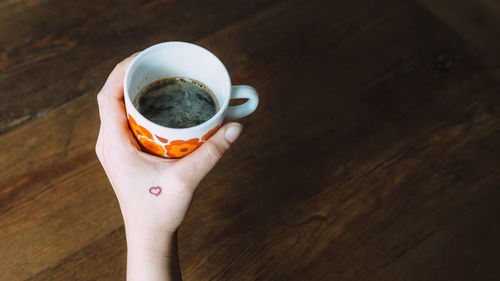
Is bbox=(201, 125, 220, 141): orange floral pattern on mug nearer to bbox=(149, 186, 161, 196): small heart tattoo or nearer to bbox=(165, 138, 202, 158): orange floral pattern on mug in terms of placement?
bbox=(165, 138, 202, 158): orange floral pattern on mug

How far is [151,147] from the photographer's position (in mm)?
664

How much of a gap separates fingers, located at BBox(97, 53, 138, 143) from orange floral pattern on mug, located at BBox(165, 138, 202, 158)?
0.10 meters

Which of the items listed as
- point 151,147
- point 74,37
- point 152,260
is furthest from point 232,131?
point 74,37

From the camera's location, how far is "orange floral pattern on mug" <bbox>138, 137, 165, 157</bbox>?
2.11 ft

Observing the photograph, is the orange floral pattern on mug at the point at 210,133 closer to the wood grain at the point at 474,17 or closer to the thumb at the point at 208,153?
the thumb at the point at 208,153

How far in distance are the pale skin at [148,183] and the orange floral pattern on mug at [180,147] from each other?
0.03ft

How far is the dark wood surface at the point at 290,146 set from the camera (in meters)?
0.82

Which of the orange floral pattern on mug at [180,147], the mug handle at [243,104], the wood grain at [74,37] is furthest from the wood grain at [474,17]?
the orange floral pattern on mug at [180,147]

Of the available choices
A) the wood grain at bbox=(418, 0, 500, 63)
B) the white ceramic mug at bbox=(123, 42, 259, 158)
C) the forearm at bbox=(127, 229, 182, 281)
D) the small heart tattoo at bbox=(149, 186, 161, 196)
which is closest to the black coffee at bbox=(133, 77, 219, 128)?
the white ceramic mug at bbox=(123, 42, 259, 158)

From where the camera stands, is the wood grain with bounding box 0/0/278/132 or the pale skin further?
the wood grain with bounding box 0/0/278/132

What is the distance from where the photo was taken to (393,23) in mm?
1117

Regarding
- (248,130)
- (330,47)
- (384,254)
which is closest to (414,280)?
(384,254)

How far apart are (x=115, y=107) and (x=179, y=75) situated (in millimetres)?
131

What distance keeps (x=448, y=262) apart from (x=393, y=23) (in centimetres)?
66
